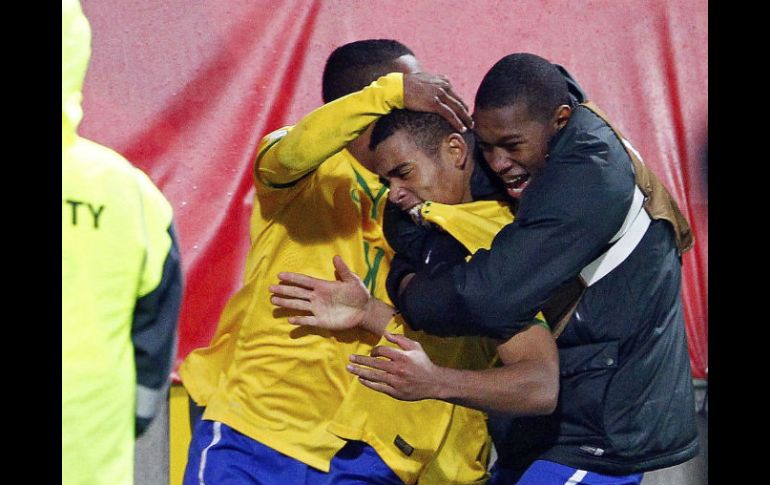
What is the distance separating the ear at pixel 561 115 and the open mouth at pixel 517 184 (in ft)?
0.26

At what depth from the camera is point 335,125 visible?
59.7 inches

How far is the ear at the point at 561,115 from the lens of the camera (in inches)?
61.3

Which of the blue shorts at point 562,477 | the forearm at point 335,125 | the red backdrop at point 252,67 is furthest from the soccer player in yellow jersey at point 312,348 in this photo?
the red backdrop at point 252,67

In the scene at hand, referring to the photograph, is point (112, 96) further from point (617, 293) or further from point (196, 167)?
point (617, 293)

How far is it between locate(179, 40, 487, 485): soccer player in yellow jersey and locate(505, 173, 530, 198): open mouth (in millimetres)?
99

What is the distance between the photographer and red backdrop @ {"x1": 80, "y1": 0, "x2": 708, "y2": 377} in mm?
2008

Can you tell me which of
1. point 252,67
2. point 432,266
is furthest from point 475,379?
point 252,67

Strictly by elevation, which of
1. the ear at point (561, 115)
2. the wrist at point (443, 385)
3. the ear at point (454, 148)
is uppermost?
the ear at point (561, 115)

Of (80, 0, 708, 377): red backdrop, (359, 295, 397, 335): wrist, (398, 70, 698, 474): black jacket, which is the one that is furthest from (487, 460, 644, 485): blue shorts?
(80, 0, 708, 377): red backdrop

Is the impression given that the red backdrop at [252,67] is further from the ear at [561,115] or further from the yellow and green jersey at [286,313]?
the ear at [561,115]

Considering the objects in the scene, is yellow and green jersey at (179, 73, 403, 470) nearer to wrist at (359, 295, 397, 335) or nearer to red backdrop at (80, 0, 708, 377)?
wrist at (359, 295, 397, 335)
